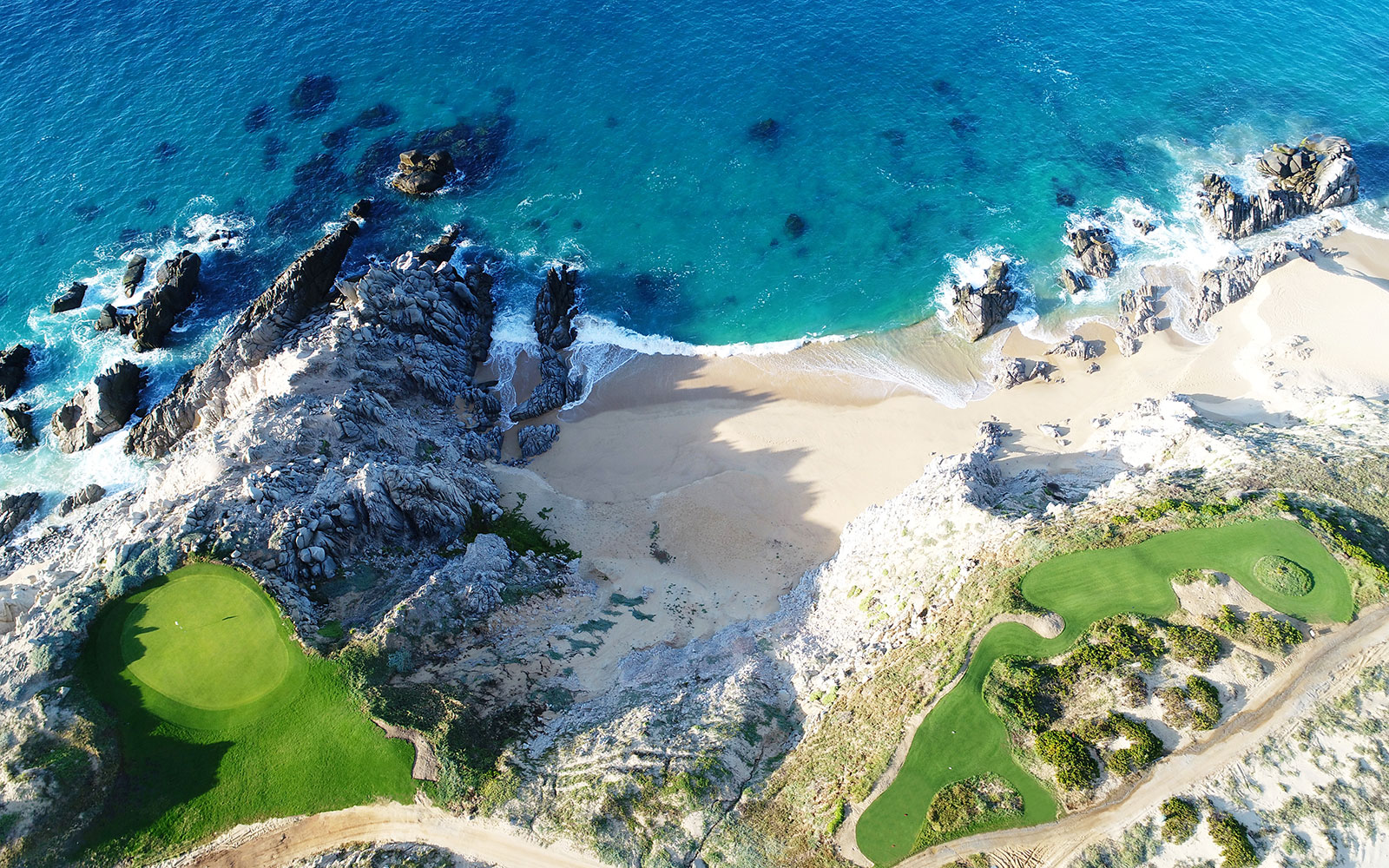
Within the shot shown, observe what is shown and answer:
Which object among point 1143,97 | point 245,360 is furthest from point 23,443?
point 1143,97

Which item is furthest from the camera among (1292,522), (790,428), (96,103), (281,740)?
(96,103)

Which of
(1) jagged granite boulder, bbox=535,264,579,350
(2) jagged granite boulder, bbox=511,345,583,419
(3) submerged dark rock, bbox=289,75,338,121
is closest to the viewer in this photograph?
(2) jagged granite boulder, bbox=511,345,583,419

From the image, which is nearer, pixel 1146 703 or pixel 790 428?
pixel 1146 703

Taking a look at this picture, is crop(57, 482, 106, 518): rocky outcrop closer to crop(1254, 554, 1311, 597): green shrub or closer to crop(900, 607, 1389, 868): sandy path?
crop(900, 607, 1389, 868): sandy path

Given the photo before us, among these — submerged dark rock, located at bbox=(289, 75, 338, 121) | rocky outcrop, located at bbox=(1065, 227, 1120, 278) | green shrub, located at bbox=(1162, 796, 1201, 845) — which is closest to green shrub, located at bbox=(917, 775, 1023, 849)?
green shrub, located at bbox=(1162, 796, 1201, 845)

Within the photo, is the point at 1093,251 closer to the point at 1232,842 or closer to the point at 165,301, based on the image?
the point at 1232,842

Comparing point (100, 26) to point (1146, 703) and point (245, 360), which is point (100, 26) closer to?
point (245, 360)

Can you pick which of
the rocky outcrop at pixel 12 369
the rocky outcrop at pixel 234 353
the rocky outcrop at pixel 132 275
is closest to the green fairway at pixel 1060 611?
the rocky outcrop at pixel 234 353
